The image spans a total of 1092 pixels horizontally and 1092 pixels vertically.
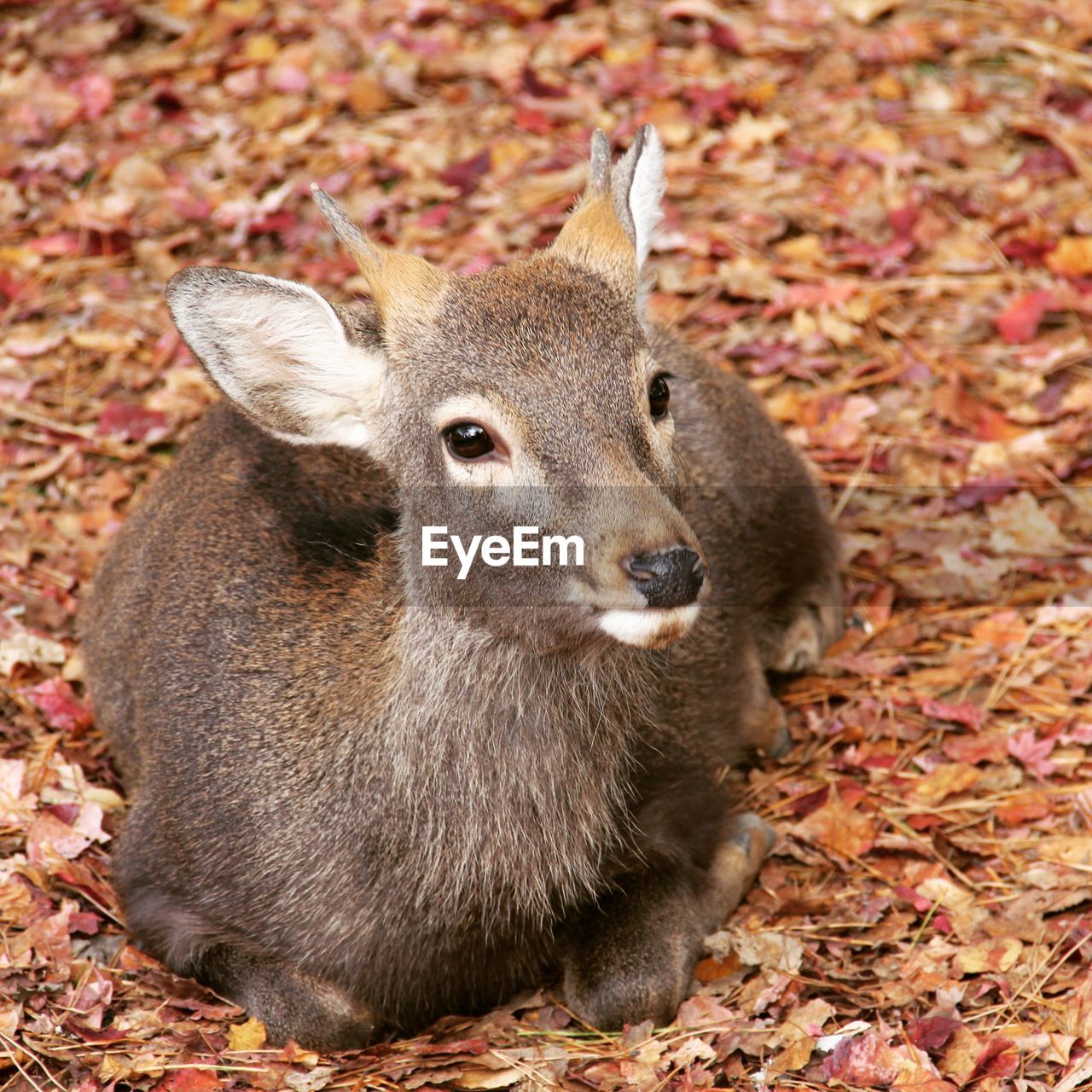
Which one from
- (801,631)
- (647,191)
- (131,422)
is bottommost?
(801,631)

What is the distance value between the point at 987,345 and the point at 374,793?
465cm

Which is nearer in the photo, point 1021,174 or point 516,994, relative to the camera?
point 516,994

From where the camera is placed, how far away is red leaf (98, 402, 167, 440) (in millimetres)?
8156

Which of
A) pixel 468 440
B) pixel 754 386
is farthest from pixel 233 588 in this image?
pixel 754 386

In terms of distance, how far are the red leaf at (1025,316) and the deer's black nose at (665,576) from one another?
466 cm

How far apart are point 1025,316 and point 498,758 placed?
15.1ft

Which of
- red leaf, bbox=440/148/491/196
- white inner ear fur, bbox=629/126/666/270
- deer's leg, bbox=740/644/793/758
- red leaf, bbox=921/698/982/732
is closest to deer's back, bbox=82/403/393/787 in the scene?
white inner ear fur, bbox=629/126/666/270

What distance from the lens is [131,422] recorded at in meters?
8.22

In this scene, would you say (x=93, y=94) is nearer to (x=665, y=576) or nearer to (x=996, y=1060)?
(x=665, y=576)

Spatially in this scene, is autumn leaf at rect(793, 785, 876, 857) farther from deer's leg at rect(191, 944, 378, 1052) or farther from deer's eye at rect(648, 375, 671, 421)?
deer's eye at rect(648, 375, 671, 421)

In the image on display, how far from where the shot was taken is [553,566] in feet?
14.9

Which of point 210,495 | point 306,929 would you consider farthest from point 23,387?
point 306,929

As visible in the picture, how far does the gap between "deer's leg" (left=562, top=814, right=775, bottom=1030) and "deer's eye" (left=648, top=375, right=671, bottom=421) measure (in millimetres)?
1702

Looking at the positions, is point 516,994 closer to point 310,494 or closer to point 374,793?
point 374,793
